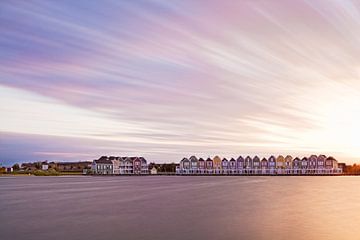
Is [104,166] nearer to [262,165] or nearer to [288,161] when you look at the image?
[262,165]

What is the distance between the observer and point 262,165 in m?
144

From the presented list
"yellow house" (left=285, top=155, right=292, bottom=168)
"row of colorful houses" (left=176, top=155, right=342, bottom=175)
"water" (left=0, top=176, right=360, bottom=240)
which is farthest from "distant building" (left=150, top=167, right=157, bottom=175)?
"water" (left=0, top=176, right=360, bottom=240)

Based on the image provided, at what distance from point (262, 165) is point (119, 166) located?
160 ft

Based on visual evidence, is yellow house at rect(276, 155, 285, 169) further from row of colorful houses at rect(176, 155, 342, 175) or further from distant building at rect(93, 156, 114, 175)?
distant building at rect(93, 156, 114, 175)

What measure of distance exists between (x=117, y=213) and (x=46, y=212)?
4.88 meters

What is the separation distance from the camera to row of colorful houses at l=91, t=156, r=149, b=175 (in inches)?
5605

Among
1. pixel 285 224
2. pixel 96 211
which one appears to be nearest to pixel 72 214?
pixel 96 211

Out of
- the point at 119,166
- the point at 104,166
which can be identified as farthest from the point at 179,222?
the point at 119,166

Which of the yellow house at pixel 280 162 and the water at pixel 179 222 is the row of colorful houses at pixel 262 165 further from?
the water at pixel 179 222

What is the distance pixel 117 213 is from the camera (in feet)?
84.8

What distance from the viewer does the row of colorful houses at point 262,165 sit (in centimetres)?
14062

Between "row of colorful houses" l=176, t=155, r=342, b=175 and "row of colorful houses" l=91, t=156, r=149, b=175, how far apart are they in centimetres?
1352

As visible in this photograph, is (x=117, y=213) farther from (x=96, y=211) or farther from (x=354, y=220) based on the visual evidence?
(x=354, y=220)

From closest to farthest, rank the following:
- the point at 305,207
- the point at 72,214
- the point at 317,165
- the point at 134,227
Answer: the point at 134,227
the point at 72,214
the point at 305,207
the point at 317,165
